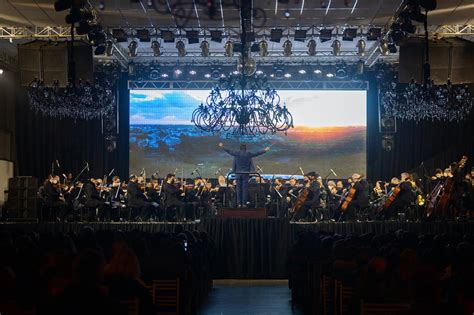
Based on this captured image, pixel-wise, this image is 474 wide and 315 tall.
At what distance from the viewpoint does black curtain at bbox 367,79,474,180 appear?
2842 centimetres

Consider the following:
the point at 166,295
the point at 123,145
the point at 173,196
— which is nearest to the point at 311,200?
the point at 173,196

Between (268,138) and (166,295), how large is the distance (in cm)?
1985

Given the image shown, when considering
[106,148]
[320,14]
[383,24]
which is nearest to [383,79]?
[383,24]

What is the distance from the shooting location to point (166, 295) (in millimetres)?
9438

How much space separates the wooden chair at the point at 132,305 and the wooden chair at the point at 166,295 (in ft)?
9.62

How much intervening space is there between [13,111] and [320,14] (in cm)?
1134

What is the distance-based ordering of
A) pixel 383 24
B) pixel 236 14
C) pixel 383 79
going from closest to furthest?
pixel 236 14 < pixel 383 24 < pixel 383 79

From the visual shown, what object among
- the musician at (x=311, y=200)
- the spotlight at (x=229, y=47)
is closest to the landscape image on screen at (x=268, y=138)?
the spotlight at (x=229, y=47)

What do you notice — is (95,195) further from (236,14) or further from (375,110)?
(375,110)

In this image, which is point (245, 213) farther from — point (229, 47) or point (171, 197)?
point (229, 47)

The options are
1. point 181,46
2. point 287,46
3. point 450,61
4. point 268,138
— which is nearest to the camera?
point 450,61

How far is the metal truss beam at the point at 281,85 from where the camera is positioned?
27969mm

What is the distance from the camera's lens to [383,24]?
22.3 metres

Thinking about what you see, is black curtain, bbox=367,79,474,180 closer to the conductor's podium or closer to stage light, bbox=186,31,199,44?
stage light, bbox=186,31,199,44
